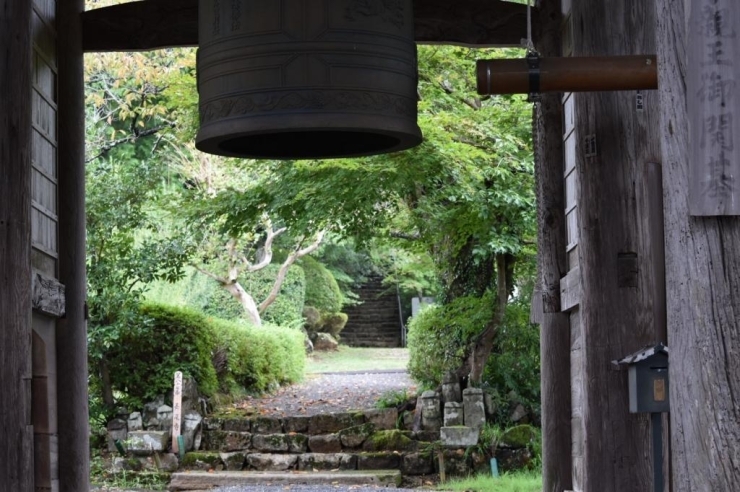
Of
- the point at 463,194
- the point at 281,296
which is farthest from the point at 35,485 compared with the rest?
the point at 281,296

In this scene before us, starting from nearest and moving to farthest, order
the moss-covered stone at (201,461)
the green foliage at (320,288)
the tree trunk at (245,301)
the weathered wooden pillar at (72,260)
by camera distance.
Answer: the weathered wooden pillar at (72,260) < the moss-covered stone at (201,461) < the tree trunk at (245,301) < the green foliage at (320,288)

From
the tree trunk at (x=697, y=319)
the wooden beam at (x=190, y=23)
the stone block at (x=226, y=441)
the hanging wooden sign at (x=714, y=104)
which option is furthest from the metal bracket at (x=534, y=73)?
the stone block at (x=226, y=441)

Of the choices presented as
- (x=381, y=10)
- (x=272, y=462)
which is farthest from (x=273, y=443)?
(x=381, y=10)

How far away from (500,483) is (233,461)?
3204mm

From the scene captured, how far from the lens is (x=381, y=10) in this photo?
4.89 m

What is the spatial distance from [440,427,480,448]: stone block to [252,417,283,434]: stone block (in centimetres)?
231

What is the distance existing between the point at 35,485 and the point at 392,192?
667 centimetres

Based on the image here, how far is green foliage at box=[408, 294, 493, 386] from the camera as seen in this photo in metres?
12.6

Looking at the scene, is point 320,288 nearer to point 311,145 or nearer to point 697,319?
point 311,145

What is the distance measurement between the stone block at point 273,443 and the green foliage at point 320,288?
41.5 feet

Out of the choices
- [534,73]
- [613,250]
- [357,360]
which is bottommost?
[357,360]

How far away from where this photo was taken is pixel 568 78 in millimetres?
4656

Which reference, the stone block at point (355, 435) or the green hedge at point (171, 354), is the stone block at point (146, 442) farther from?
the stone block at point (355, 435)

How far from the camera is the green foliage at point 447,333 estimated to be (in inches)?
496
